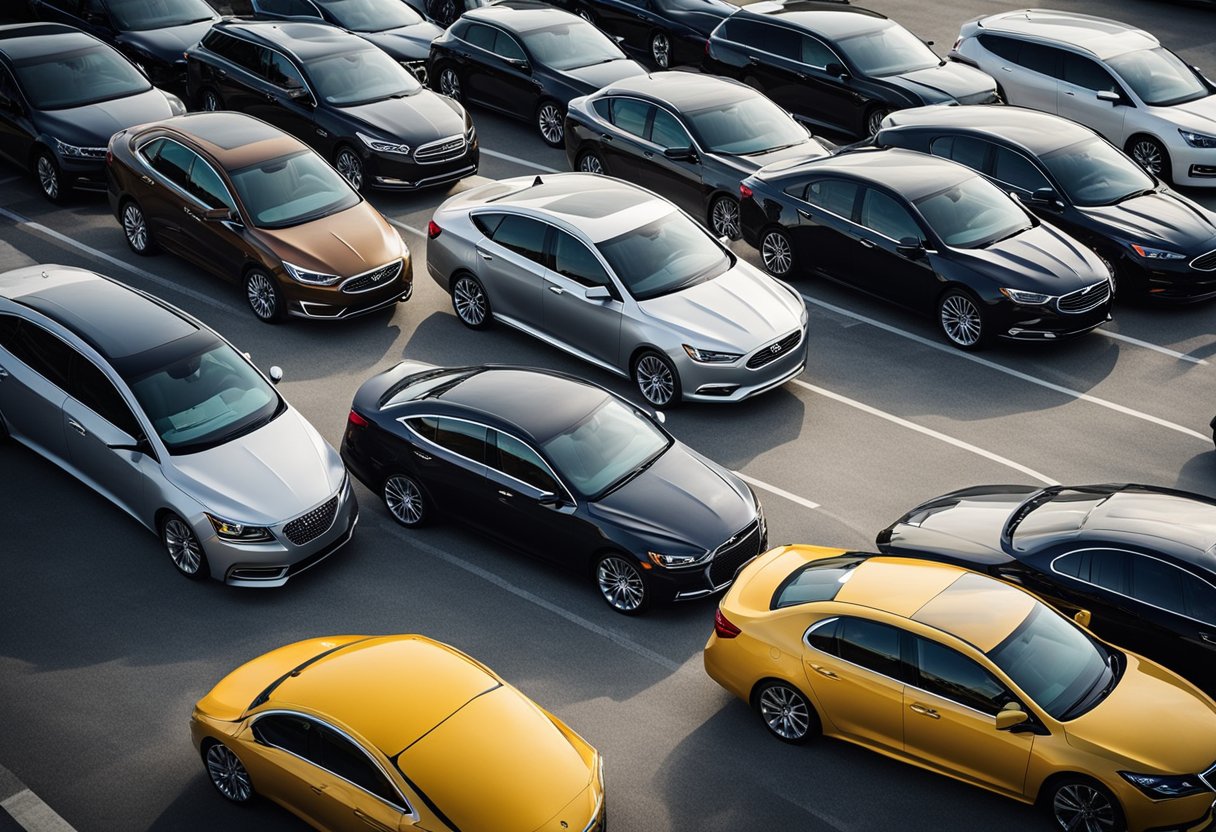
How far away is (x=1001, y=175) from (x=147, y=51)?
13749 mm

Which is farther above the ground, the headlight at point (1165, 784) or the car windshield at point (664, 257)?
the headlight at point (1165, 784)

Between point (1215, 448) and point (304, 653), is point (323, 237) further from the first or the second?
point (1215, 448)

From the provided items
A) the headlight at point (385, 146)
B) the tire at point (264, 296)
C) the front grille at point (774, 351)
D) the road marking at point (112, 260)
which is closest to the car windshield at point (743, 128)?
the headlight at point (385, 146)

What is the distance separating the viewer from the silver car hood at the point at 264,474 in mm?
11586

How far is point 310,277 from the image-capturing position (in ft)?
51.1

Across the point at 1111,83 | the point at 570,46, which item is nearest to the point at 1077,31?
the point at 1111,83

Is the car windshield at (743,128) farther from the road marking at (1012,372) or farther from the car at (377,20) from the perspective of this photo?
the car at (377,20)

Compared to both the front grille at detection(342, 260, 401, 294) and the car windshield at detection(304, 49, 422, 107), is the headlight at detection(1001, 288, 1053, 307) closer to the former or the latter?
the front grille at detection(342, 260, 401, 294)

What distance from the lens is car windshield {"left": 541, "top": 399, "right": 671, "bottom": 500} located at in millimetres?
11648

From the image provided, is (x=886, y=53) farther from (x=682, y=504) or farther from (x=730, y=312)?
(x=682, y=504)

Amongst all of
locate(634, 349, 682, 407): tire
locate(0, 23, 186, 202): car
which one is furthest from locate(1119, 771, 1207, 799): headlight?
locate(0, 23, 186, 202): car

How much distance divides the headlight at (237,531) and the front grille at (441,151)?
856cm

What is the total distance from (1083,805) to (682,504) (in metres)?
4.08

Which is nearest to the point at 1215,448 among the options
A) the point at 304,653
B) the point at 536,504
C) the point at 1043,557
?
the point at 1043,557
